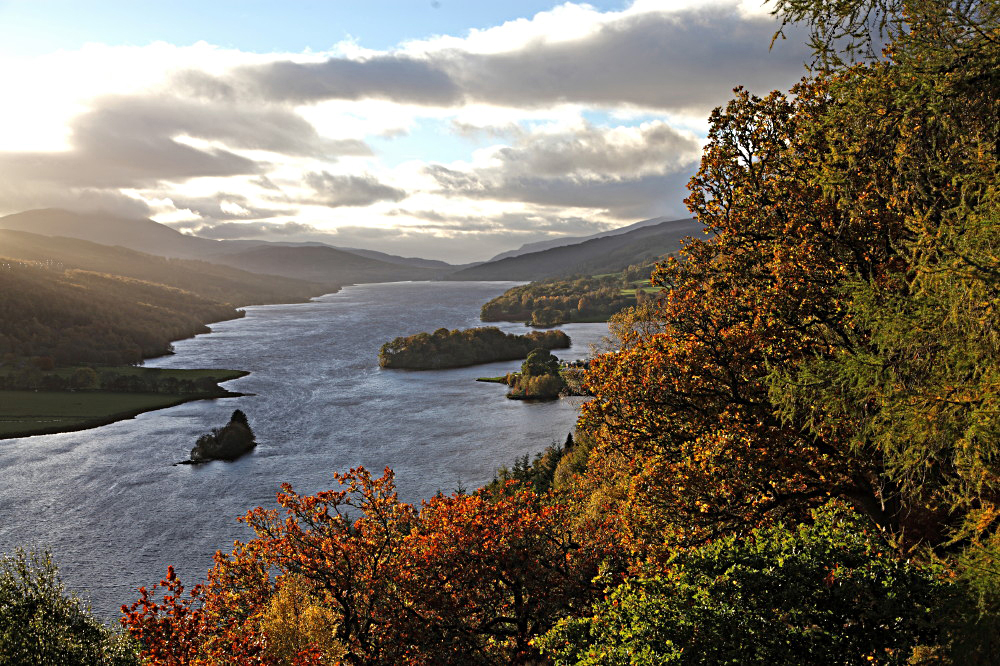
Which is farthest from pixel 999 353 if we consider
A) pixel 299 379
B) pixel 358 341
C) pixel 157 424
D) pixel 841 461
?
pixel 358 341

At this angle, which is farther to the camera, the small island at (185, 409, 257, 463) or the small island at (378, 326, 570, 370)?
the small island at (378, 326, 570, 370)

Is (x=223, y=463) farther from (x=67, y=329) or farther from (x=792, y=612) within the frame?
(x=67, y=329)

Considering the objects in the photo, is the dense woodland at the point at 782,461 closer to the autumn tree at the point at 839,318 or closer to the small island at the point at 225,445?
the autumn tree at the point at 839,318

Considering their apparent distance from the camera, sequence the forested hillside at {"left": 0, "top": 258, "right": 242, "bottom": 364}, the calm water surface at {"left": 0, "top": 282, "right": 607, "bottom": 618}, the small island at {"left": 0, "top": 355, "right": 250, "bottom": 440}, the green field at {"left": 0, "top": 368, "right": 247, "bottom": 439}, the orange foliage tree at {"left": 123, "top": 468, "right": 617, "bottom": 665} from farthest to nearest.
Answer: the forested hillside at {"left": 0, "top": 258, "right": 242, "bottom": 364}, the small island at {"left": 0, "top": 355, "right": 250, "bottom": 440}, the green field at {"left": 0, "top": 368, "right": 247, "bottom": 439}, the calm water surface at {"left": 0, "top": 282, "right": 607, "bottom": 618}, the orange foliage tree at {"left": 123, "top": 468, "right": 617, "bottom": 665}

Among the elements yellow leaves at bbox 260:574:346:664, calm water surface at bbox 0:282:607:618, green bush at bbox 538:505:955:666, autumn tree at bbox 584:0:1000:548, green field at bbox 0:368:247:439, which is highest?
autumn tree at bbox 584:0:1000:548

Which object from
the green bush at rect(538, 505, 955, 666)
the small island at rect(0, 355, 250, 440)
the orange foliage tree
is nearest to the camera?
the green bush at rect(538, 505, 955, 666)

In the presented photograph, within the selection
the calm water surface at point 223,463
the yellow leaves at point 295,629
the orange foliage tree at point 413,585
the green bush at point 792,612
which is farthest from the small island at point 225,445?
the green bush at point 792,612

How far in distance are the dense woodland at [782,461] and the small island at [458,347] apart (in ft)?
383

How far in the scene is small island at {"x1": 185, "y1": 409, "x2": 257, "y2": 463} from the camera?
74375 millimetres

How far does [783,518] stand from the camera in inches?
667

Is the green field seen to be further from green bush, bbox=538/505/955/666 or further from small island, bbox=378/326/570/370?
green bush, bbox=538/505/955/666

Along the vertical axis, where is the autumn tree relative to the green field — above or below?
above

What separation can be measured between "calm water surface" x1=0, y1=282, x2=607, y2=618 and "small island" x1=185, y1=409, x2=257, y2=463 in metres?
1.68

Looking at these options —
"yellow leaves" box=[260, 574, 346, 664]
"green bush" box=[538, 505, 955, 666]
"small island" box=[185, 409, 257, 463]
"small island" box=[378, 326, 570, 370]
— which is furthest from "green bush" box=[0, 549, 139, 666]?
"small island" box=[378, 326, 570, 370]
